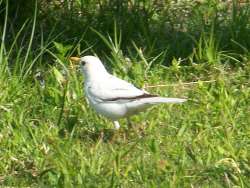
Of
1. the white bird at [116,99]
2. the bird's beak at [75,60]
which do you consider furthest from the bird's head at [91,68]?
the bird's beak at [75,60]

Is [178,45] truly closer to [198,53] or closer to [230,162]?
[198,53]

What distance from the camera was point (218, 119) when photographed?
632cm

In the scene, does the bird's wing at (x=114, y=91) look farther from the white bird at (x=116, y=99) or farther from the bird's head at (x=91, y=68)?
the bird's head at (x=91, y=68)

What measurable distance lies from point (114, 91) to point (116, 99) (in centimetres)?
6

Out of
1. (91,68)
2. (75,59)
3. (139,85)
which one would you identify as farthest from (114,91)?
(139,85)

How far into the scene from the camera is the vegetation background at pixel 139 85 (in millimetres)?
5605

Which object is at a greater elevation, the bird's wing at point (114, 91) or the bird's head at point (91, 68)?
the bird's head at point (91, 68)

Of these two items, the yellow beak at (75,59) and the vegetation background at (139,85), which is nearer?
the vegetation background at (139,85)

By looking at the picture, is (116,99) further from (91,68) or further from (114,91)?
(91,68)

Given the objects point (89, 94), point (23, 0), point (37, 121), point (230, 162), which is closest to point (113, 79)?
point (89, 94)

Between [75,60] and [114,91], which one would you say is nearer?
[114,91]

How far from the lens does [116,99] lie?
6.05 m

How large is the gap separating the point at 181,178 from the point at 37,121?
1.34m

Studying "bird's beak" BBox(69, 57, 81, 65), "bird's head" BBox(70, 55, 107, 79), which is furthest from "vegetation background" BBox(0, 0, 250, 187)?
"bird's head" BBox(70, 55, 107, 79)
